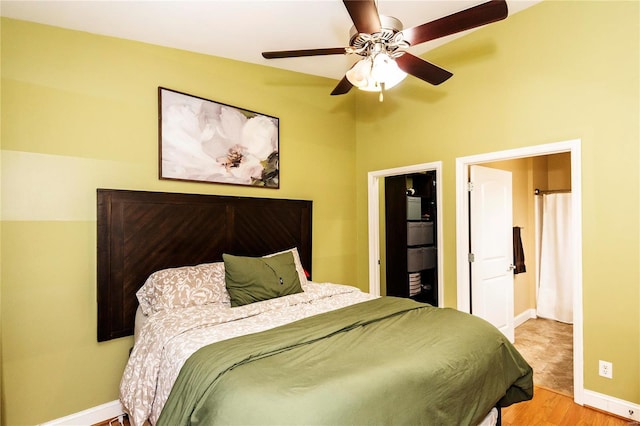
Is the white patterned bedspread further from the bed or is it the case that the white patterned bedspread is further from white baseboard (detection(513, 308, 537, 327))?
white baseboard (detection(513, 308, 537, 327))

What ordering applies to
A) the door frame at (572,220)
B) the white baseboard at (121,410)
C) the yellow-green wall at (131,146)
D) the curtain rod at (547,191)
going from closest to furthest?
1. the yellow-green wall at (131,146)
2. the white baseboard at (121,410)
3. the door frame at (572,220)
4. the curtain rod at (547,191)

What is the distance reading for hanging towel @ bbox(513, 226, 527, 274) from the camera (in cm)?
417

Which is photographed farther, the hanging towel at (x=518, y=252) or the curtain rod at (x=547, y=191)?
the curtain rod at (x=547, y=191)

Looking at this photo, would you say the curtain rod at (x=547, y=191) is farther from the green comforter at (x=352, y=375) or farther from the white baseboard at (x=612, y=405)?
the green comforter at (x=352, y=375)

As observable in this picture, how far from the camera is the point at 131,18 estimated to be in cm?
230

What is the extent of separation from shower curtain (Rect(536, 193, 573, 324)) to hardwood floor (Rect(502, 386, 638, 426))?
2.16 metres

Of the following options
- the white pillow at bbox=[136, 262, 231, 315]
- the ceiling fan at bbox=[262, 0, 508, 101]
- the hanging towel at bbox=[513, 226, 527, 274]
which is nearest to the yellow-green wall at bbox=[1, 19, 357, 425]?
the white pillow at bbox=[136, 262, 231, 315]

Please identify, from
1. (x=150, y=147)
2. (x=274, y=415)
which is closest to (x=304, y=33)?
(x=150, y=147)

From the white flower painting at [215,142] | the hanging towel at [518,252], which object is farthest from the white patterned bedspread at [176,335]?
the hanging towel at [518,252]

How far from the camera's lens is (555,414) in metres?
2.33

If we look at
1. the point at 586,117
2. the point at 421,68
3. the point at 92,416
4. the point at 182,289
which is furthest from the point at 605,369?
the point at 92,416

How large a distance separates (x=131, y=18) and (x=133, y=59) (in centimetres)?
31

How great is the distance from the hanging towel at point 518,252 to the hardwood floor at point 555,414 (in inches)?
75.9

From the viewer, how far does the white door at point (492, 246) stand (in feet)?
10.5
